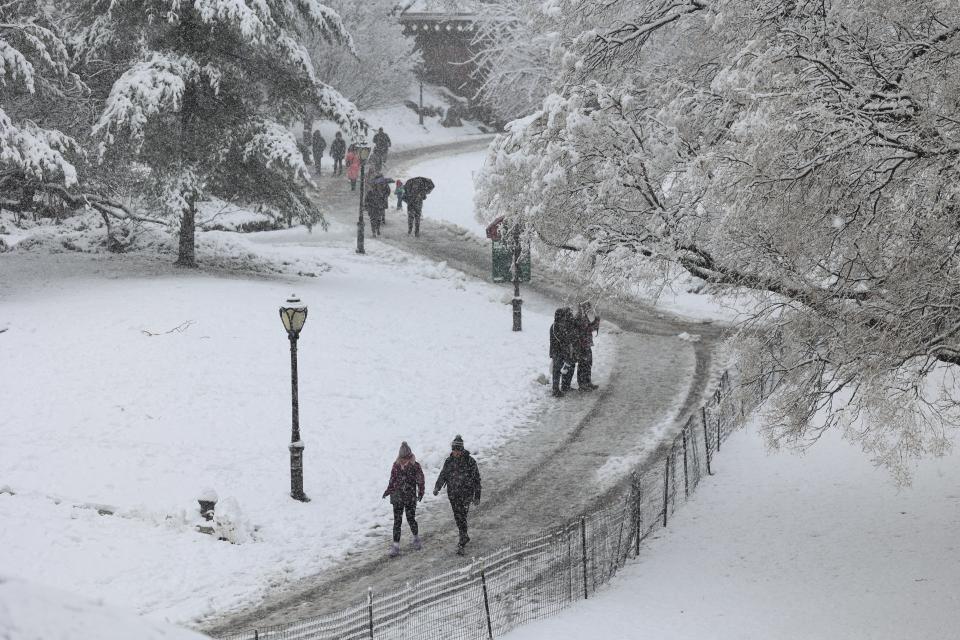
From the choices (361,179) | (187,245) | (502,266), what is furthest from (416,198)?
(187,245)

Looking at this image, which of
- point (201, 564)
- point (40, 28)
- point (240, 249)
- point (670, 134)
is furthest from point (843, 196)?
point (240, 249)

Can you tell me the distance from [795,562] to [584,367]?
7.36m

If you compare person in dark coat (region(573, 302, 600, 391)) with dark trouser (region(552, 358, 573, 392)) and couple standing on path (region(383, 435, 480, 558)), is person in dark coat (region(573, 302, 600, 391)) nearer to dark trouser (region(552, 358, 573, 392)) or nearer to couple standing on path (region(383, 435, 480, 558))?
dark trouser (region(552, 358, 573, 392))

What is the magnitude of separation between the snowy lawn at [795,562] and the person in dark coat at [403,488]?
2.64 metres

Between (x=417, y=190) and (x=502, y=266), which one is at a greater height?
(x=417, y=190)

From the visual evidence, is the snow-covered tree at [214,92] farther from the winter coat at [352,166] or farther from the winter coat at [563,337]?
the winter coat at [352,166]

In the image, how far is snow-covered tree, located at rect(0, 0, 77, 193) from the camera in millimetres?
19531

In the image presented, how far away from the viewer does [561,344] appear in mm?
19375

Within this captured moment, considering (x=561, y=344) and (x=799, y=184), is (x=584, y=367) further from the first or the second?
(x=799, y=184)

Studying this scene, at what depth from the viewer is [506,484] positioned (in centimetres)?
1571

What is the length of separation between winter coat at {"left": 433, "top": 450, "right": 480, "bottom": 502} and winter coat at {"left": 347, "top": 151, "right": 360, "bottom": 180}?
26646 mm

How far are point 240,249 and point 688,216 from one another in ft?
57.5

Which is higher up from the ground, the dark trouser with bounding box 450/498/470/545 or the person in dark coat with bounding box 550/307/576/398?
the person in dark coat with bounding box 550/307/576/398

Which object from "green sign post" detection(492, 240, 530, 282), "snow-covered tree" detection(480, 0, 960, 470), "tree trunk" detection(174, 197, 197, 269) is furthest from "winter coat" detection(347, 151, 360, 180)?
"snow-covered tree" detection(480, 0, 960, 470)
